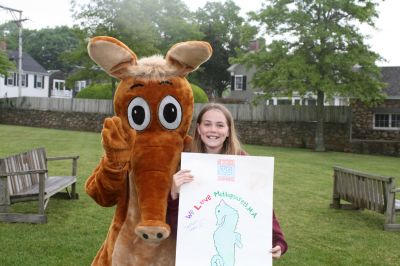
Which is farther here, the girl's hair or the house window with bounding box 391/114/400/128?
the house window with bounding box 391/114/400/128

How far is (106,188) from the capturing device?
2.64 metres

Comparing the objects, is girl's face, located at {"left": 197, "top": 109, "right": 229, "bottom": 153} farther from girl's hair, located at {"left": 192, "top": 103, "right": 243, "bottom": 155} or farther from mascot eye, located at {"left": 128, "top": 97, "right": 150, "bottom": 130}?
mascot eye, located at {"left": 128, "top": 97, "right": 150, "bottom": 130}

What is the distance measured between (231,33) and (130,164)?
53.5m

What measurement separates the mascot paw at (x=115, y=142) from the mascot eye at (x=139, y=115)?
0.17 m

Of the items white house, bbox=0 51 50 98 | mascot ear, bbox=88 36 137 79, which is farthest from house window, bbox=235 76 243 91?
mascot ear, bbox=88 36 137 79

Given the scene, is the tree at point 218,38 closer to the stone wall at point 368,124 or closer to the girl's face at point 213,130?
the stone wall at point 368,124

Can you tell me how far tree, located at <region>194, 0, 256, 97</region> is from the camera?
2003 inches

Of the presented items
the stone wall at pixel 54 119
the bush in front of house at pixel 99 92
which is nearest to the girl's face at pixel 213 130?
the stone wall at pixel 54 119

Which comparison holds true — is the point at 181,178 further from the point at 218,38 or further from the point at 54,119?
the point at 218,38

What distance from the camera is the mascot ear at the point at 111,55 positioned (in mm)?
2750

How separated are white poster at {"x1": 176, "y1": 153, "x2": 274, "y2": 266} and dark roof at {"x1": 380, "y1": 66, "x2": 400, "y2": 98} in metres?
28.3

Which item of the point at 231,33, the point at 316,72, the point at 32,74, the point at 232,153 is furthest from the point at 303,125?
the point at 32,74

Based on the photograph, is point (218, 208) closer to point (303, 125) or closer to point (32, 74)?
point (303, 125)

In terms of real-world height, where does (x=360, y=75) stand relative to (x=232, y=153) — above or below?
above
